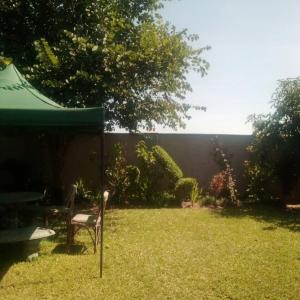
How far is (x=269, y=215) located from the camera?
398 inches

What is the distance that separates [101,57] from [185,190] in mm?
4776

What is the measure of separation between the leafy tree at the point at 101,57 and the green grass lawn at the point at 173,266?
10.7 feet

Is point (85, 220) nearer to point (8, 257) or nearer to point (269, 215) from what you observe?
point (8, 257)

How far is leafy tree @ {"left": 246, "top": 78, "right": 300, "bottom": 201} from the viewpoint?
36.1 feet

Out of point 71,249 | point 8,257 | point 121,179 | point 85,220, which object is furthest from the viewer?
point 121,179

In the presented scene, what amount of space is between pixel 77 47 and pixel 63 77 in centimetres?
85

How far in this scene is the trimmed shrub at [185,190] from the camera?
1142 centimetres

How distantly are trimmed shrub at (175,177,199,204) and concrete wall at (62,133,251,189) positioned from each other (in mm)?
1231

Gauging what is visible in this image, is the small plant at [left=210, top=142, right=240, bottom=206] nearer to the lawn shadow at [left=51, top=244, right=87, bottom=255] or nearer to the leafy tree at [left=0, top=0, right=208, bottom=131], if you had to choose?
the leafy tree at [left=0, top=0, right=208, bottom=131]

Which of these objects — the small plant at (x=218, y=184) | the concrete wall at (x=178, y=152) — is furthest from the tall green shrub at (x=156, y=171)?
the small plant at (x=218, y=184)

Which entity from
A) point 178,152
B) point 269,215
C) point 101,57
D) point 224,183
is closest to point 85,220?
point 101,57

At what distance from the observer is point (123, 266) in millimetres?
5777

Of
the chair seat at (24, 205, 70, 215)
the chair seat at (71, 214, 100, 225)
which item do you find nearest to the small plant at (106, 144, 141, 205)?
the chair seat at (24, 205, 70, 215)

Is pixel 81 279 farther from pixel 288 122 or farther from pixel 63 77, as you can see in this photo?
pixel 288 122
